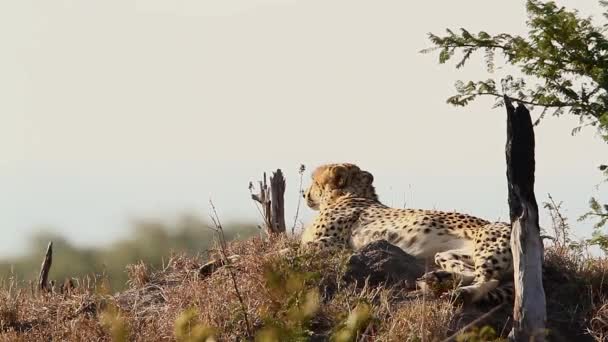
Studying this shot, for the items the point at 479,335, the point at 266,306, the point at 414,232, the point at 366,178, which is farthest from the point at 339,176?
the point at 479,335

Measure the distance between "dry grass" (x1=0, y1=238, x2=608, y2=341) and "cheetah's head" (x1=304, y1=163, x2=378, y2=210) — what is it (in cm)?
95

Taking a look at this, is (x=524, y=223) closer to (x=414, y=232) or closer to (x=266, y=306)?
(x=414, y=232)

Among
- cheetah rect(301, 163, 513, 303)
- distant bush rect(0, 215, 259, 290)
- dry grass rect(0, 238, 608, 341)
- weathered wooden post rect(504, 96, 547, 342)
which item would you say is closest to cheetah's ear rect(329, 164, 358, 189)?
cheetah rect(301, 163, 513, 303)

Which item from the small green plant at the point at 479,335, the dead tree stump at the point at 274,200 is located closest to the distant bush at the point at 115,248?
the dead tree stump at the point at 274,200

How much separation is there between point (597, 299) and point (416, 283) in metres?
1.37

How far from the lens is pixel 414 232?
9.52 meters

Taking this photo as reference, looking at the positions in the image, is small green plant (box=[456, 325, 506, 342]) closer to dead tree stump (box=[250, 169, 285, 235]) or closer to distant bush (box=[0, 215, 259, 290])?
dead tree stump (box=[250, 169, 285, 235])

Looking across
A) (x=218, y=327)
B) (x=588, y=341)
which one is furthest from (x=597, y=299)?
(x=218, y=327)

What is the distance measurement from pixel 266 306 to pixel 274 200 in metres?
3.81

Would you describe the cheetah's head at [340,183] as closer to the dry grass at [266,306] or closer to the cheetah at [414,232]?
the cheetah at [414,232]

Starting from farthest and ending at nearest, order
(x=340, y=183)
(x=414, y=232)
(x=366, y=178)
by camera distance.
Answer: (x=366, y=178), (x=340, y=183), (x=414, y=232)

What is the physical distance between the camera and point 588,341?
844cm

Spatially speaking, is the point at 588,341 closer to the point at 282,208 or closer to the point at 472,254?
the point at 472,254

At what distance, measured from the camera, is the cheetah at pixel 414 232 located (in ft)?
28.2
